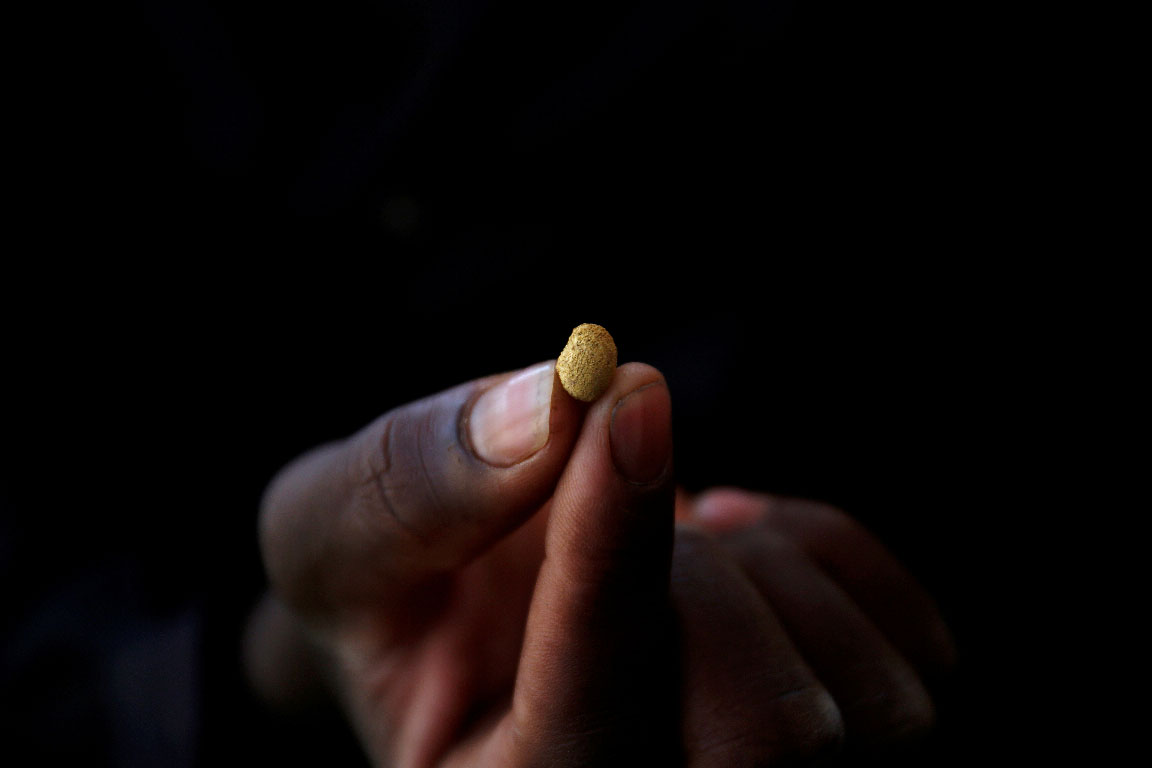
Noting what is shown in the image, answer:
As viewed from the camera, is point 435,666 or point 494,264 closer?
point 435,666

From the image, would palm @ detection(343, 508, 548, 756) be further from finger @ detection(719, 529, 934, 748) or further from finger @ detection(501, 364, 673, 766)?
finger @ detection(719, 529, 934, 748)

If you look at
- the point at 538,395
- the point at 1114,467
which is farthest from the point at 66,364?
the point at 1114,467

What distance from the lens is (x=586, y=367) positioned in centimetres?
68

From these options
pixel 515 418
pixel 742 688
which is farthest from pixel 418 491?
pixel 742 688

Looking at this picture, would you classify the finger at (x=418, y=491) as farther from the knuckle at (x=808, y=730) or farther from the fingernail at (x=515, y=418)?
the knuckle at (x=808, y=730)

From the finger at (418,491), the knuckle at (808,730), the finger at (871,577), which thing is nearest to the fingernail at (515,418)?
the finger at (418,491)

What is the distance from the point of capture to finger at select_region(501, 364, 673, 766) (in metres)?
0.66

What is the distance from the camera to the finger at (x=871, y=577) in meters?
1.18

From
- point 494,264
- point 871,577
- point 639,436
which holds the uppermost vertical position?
point 494,264

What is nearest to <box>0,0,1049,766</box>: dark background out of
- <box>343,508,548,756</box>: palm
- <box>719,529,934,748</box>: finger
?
<box>343,508,548,756</box>: palm

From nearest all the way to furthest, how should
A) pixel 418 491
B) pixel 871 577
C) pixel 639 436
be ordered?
pixel 639 436, pixel 418 491, pixel 871 577

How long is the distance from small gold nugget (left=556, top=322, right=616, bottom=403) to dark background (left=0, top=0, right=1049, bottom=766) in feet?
3.24

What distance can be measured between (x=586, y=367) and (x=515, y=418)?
98mm

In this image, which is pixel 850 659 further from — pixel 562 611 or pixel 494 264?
pixel 494 264
